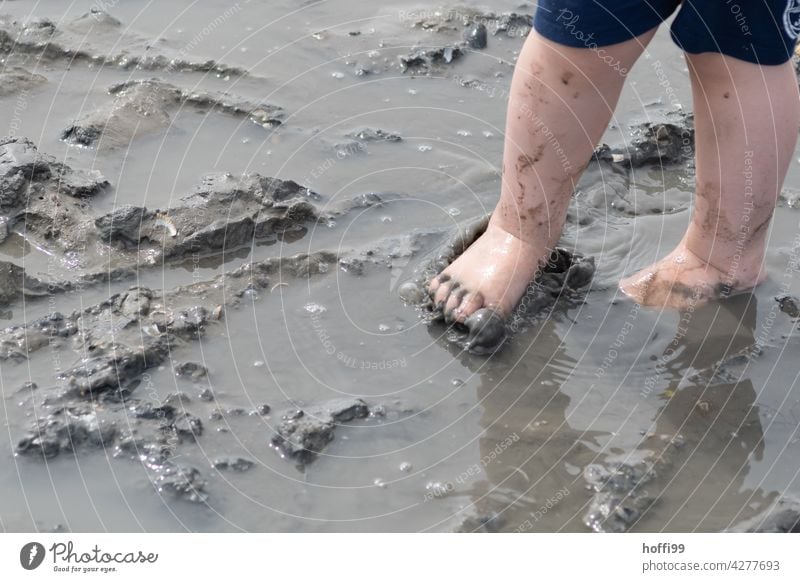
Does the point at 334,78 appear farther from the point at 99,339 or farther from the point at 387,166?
the point at 99,339

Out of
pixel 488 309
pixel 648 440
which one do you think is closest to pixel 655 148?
pixel 488 309

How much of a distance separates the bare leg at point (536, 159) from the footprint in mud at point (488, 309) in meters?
0.04

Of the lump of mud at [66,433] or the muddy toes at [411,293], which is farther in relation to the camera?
the muddy toes at [411,293]

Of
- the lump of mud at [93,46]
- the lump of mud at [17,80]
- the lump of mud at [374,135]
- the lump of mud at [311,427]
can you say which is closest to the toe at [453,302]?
the lump of mud at [311,427]

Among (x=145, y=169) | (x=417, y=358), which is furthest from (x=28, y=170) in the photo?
(x=417, y=358)

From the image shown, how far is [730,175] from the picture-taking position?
259 centimetres

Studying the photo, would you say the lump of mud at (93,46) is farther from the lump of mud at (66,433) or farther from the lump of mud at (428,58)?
the lump of mud at (66,433)

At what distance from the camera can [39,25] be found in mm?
3936

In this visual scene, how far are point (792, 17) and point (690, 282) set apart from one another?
2.54 feet

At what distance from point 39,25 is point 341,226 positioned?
1.77m

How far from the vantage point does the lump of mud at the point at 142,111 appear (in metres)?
3.32

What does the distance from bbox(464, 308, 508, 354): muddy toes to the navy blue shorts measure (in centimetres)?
74
